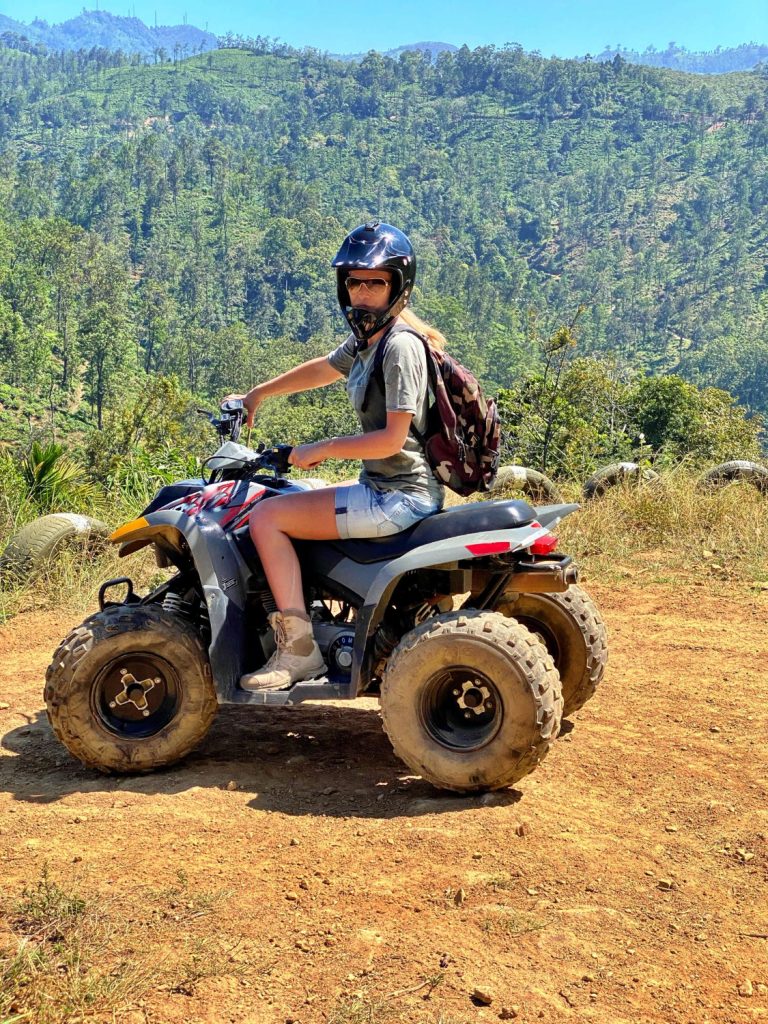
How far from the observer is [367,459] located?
14.5 feet

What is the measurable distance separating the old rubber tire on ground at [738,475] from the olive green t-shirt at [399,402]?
675 centimetres

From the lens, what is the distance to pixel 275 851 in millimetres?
3863

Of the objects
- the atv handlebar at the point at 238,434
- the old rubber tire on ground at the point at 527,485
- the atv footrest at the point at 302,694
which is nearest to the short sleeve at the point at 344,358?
the atv handlebar at the point at 238,434

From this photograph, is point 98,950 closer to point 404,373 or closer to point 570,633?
point 404,373

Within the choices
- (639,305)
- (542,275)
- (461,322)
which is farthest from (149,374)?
(542,275)

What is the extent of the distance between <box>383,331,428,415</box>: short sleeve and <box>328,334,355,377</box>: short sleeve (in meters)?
0.60

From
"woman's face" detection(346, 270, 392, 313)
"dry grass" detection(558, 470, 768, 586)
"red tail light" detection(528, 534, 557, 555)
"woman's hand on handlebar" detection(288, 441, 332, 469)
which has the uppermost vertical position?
"woman's face" detection(346, 270, 392, 313)

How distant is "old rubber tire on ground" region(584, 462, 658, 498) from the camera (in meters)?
10.5

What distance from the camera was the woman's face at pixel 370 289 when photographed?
4.40 meters

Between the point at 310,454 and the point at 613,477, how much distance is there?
274 inches

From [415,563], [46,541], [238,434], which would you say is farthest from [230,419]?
[46,541]

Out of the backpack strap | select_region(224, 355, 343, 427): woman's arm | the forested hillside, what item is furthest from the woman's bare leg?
the forested hillside

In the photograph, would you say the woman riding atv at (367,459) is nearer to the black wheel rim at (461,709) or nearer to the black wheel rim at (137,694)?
the black wheel rim at (137,694)

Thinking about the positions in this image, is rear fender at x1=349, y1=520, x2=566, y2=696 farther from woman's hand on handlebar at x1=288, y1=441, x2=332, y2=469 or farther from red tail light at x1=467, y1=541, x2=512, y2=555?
woman's hand on handlebar at x1=288, y1=441, x2=332, y2=469
